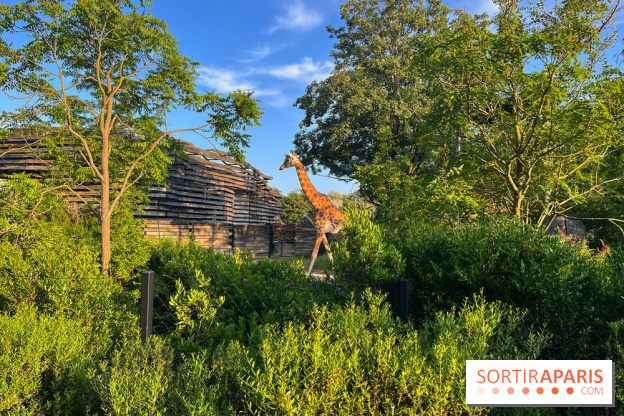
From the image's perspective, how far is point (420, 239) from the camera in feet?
18.4

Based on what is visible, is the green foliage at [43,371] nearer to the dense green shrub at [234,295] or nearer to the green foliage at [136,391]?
the green foliage at [136,391]

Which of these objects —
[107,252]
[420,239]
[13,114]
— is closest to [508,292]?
[420,239]

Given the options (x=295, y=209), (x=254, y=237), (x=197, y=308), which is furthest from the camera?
(x=295, y=209)

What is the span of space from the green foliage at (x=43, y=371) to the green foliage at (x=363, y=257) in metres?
2.96

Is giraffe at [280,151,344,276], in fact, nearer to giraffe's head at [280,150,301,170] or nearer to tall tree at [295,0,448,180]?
giraffe's head at [280,150,301,170]

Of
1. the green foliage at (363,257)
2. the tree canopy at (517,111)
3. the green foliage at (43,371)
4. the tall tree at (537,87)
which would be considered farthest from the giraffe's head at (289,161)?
the green foliage at (43,371)

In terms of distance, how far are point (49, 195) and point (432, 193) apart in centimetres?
797

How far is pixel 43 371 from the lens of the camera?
14.3 feet

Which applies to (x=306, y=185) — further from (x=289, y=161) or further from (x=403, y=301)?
(x=403, y=301)

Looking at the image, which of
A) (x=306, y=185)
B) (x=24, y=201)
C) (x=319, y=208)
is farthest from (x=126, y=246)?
(x=319, y=208)

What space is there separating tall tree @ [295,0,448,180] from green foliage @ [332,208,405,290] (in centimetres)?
1660

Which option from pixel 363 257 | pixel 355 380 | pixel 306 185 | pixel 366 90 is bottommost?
pixel 355 380

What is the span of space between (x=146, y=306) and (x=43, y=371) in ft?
3.96

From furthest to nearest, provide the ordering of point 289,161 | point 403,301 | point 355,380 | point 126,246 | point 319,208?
point 319,208 < point 289,161 < point 126,246 < point 403,301 < point 355,380
